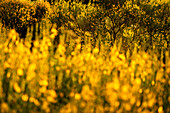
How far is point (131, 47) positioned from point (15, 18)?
500cm

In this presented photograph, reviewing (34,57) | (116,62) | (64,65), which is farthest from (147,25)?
(34,57)

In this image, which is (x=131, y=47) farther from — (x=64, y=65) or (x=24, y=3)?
(x=24, y=3)

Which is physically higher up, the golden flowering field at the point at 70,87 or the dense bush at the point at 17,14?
the dense bush at the point at 17,14

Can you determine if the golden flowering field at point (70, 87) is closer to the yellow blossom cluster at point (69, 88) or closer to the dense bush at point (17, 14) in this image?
the yellow blossom cluster at point (69, 88)

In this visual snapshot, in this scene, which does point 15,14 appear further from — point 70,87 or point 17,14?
point 70,87

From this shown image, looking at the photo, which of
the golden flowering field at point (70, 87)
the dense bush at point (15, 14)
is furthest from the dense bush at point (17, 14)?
the golden flowering field at point (70, 87)

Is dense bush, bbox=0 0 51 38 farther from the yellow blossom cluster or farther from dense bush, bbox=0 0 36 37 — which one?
the yellow blossom cluster

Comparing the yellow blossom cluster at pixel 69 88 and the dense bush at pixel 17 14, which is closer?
the yellow blossom cluster at pixel 69 88

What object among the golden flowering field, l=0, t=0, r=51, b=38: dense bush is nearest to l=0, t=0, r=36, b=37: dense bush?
l=0, t=0, r=51, b=38: dense bush

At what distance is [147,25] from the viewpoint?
7.89m

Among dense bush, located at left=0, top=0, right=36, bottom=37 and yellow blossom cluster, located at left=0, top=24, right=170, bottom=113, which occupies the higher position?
dense bush, located at left=0, top=0, right=36, bottom=37

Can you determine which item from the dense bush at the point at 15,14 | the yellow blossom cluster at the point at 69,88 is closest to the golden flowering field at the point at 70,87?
the yellow blossom cluster at the point at 69,88

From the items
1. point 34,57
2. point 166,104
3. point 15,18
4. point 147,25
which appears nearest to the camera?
point 34,57

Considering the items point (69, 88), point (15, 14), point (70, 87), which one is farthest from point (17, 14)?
point (69, 88)
